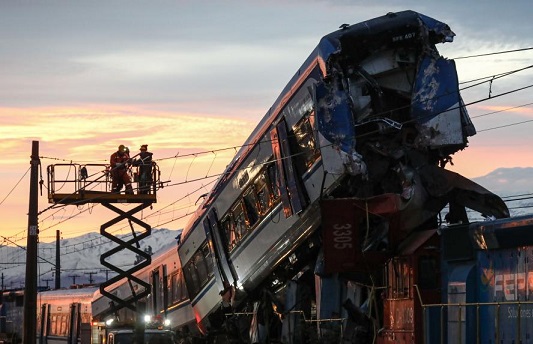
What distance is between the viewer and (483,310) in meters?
16.9

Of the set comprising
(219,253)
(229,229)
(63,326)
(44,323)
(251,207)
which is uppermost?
(251,207)

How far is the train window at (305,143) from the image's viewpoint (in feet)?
66.6

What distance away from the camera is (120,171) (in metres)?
34.4

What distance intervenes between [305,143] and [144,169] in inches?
573

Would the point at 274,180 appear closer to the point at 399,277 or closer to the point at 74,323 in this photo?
the point at 399,277

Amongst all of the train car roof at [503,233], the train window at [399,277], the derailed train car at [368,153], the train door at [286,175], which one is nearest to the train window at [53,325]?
the derailed train car at [368,153]

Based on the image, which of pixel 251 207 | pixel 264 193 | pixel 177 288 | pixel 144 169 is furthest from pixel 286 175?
pixel 144 169

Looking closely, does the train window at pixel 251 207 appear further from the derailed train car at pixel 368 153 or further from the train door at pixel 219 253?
the train door at pixel 219 253

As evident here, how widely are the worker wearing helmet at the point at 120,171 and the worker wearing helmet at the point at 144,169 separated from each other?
39 centimetres

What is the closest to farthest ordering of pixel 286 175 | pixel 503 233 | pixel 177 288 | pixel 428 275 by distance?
pixel 503 233 < pixel 428 275 < pixel 286 175 < pixel 177 288

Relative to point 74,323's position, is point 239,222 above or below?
above

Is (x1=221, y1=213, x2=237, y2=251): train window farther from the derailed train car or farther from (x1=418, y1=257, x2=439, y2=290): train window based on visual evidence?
(x1=418, y1=257, x2=439, y2=290): train window

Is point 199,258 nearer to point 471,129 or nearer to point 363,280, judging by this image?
point 363,280

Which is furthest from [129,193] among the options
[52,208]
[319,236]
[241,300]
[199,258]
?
[319,236]
